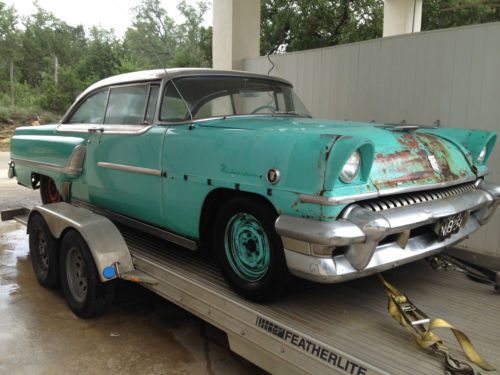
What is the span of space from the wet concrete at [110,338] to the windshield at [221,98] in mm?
1649

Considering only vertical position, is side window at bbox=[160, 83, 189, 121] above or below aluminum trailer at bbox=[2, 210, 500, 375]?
above

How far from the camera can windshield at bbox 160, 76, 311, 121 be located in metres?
3.31

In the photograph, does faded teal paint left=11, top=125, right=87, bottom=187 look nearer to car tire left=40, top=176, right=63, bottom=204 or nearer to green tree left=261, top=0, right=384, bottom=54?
car tire left=40, top=176, right=63, bottom=204

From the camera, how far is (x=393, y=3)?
9.77 m

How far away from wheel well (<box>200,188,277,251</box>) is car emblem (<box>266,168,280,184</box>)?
11.1 inches

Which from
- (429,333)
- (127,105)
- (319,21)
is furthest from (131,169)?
(319,21)

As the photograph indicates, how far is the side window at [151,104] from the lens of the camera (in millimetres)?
3438

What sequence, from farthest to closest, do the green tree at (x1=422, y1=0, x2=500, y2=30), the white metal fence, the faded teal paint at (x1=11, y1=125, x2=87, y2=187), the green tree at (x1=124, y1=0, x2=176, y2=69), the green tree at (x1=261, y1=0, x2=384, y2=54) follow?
the green tree at (x1=261, y1=0, x2=384, y2=54) → the green tree at (x1=422, y1=0, x2=500, y2=30) → the white metal fence → the faded teal paint at (x1=11, y1=125, x2=87, y2=187) → the green tree at (x1=124, y1=0, x2=176, y2=69)

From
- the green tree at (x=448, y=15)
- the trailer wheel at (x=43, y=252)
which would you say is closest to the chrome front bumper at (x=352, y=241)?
the trailer wheel at (x=43, y=252)

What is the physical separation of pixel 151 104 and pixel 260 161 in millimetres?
1450

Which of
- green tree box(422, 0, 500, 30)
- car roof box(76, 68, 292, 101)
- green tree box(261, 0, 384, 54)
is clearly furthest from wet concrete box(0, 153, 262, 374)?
green tree box(422, 0, 500, 30)

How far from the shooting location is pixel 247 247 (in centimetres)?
265

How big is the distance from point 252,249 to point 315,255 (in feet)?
1.82

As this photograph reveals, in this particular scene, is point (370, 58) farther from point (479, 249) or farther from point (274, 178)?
point (274, 178)
